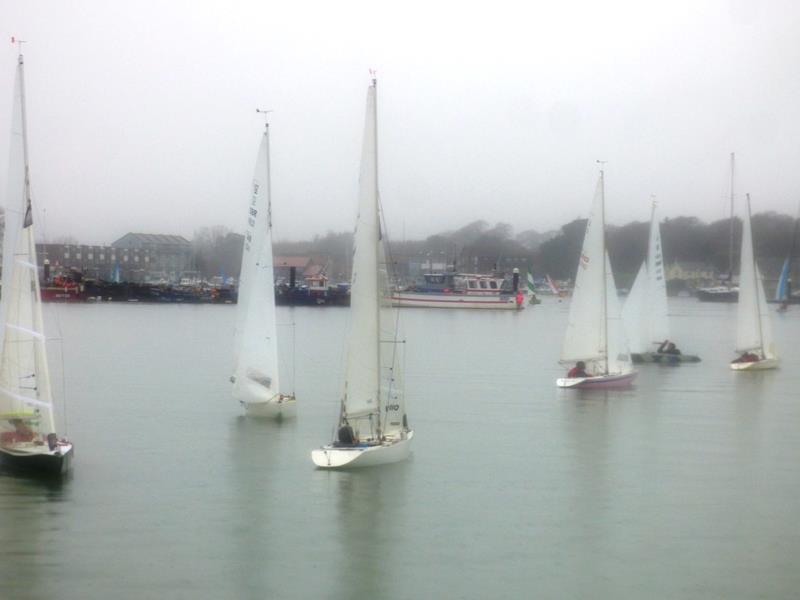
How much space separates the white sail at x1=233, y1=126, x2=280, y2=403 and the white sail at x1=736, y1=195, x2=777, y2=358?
63.6ft

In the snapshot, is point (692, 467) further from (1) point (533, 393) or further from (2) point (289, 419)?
(1) point (533, 393)

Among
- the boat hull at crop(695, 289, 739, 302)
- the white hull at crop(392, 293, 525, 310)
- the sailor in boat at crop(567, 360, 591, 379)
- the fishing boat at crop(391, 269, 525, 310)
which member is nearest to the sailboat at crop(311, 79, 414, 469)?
the sailor in boat at crop(567, 360, 591, 379)

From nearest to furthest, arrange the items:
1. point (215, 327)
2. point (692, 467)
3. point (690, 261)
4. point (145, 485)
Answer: point (145, 485) < point (692, 467) < point (215, 327) < point (690, 261)

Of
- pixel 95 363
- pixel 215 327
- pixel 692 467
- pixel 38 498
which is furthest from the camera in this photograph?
pixel 215 327

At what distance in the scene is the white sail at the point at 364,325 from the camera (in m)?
17.3

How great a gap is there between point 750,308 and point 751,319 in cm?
72

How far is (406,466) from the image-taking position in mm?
18688

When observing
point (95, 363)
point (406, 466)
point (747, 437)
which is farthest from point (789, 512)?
point (95, 363)

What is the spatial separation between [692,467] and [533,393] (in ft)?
38.1

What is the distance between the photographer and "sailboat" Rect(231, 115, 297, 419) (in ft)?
75.9

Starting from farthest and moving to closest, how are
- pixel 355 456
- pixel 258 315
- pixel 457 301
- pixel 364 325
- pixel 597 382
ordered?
pixel 457 301, pixel 597 382, pixel 258 315, pixel 364 325, pixel 355 456

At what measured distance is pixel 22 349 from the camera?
662 inches

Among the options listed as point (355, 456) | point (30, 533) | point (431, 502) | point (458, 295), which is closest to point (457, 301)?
point (458, 295)

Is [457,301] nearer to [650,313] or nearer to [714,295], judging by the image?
[714,295]
